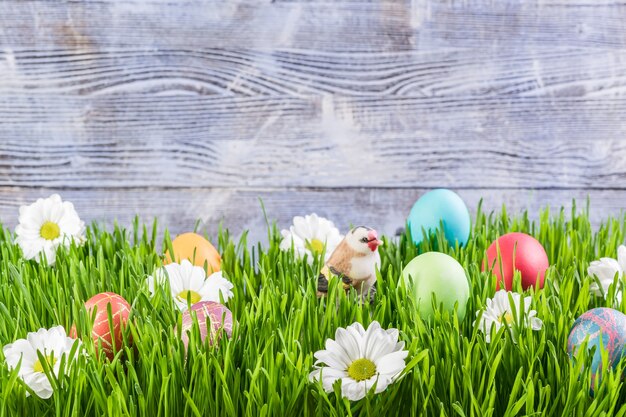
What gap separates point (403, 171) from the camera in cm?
127

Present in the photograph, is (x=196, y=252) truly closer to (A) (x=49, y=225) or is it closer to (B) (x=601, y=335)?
(A) (x=49, y=225)

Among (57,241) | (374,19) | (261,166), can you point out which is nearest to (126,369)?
(57,241)

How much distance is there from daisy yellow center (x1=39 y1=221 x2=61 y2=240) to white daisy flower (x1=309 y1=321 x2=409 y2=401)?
0.46 m

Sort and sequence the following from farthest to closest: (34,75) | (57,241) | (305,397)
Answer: (34,75) → (57,241) → (305,397)

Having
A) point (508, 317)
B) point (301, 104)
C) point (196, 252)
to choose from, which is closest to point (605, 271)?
point (508, 317)

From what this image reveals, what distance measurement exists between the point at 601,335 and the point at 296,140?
0.77 meters

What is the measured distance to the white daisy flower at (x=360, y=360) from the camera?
505 millimetres

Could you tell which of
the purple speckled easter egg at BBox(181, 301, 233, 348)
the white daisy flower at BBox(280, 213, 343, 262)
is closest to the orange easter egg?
the white daisy flower at BBox(280, 213, 343, 262)

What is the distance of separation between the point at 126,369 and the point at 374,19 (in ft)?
2.69

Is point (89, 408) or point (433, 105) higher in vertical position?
point (433, 105)

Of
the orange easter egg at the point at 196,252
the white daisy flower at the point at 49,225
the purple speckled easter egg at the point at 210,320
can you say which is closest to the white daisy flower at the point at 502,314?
the purple speckled easter egg at the point at 210,320

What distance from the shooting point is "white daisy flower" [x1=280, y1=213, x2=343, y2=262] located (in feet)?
2.79

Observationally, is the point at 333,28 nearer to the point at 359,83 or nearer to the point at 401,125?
the point at 359,83

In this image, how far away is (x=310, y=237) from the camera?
88 cm
